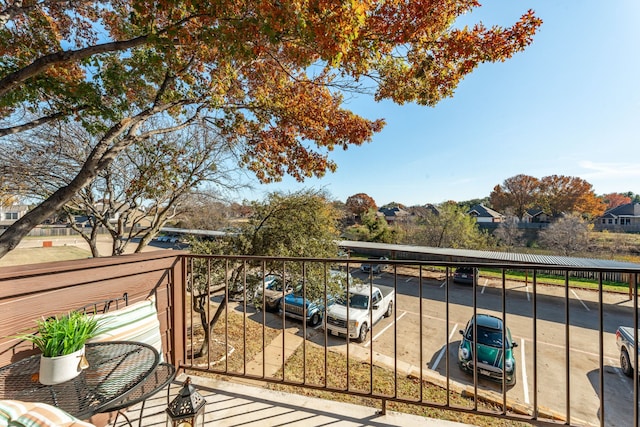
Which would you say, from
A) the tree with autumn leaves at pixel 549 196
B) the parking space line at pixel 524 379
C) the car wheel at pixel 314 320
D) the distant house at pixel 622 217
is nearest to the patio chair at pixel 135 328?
the parking space line at pixel 524 379

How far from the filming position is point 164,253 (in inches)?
77.9

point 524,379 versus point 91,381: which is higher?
point 91,381

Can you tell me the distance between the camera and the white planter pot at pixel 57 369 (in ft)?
2.98

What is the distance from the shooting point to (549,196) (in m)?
27.8

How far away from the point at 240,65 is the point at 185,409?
3.94 m

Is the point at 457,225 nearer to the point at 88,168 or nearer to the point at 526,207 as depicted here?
the point at 88,168

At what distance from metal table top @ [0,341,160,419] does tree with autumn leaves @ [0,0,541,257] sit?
2314mm

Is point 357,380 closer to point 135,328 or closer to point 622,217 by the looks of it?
point 135,328

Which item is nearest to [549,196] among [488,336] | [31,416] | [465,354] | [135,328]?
[488,336]

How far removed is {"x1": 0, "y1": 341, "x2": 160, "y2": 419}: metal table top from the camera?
0.89 meters

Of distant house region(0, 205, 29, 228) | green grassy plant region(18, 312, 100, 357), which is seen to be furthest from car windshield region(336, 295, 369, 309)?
distant house region(0, 205, 29, 228)

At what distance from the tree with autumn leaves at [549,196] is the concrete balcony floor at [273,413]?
30454mm

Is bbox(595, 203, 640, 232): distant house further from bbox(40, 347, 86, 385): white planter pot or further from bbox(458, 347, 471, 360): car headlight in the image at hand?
bbox(40, 347, 86, 385): white planter pot

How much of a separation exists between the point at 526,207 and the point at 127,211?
119ft
